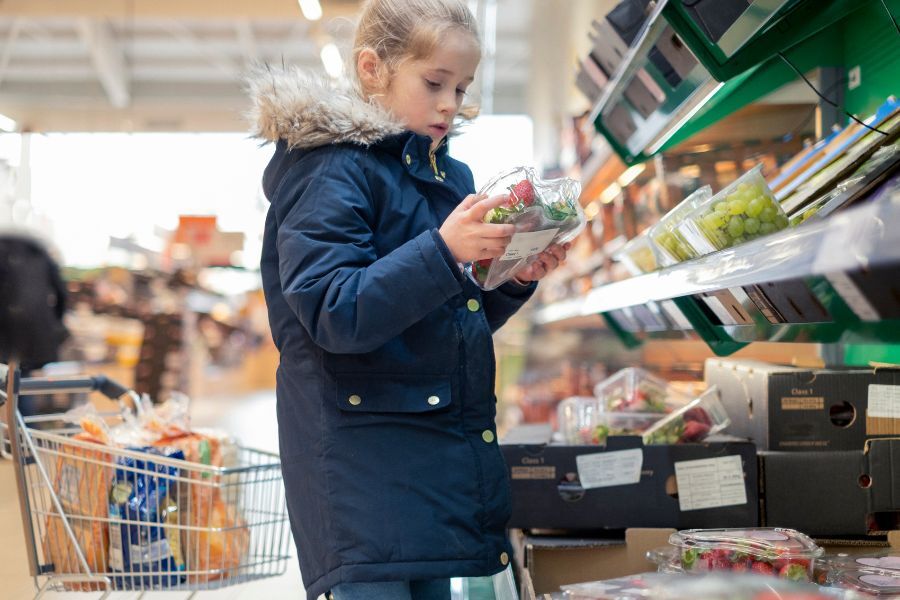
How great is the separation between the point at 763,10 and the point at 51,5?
1028 centimetres

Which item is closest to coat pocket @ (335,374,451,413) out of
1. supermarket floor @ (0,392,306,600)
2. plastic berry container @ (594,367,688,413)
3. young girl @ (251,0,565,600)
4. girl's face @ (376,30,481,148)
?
young girl @ (251,0,565,600)

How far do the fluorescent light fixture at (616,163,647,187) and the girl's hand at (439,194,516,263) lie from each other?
2515 millimetres

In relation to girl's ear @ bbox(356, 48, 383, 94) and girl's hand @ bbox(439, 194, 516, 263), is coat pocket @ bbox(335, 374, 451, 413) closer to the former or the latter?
girl's hand @ bbox(439, 194, 516, 263)

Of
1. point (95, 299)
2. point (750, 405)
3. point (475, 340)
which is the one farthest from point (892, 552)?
point (95, 299)

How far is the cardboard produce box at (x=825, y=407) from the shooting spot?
2.04 m

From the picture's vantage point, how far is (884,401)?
2025mm

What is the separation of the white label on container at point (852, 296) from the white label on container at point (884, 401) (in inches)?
40.2

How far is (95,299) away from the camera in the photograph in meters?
9.99

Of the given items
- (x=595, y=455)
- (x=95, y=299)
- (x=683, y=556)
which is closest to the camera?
(x=683, y=556)

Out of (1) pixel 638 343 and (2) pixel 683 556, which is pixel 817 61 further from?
(2) pixel 683 556

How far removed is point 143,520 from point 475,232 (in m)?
1.05

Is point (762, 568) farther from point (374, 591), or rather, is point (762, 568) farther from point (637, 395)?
Result: point (637, 395)

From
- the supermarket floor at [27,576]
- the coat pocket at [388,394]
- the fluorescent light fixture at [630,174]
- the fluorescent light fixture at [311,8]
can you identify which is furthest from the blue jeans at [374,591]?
the fluorescent light fixture at [311,8]

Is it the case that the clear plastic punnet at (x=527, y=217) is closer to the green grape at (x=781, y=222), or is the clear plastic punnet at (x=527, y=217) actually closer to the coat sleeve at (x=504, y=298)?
the coat sleeve at (x=504, y=298)
